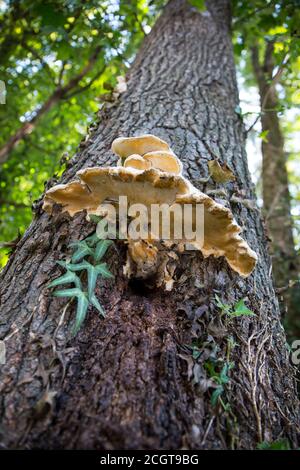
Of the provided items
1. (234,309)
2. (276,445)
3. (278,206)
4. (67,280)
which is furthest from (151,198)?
(278,206)

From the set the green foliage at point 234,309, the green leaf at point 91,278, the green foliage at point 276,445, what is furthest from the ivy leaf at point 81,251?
the green foliage at point 276,445

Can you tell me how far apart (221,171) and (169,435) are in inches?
63.5

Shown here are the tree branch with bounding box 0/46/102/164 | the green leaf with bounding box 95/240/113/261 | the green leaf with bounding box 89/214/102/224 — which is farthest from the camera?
the tree branch with bounding box 0/46/102/164

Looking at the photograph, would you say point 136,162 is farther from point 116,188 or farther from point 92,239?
point 92,239

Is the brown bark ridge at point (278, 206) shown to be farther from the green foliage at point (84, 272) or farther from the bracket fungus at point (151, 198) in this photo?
the green foliage at point (84, 272)

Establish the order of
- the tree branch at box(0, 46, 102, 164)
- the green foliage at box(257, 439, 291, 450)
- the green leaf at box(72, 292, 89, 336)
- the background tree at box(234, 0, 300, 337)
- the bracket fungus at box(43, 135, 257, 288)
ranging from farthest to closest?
the tree branch at box(0, 46, 102, 164) → the background tree at box(234, 0, 300, 337) → the bracket fungus at box(43, 135, 257, 288) → the green leaf at box(72, 292, 89, 336) → the green foliage at box(257, 439, 291, 450)

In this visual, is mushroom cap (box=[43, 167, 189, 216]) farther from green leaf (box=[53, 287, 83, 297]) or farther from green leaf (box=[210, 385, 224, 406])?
green leaf (box=[210, 385, 224, 406])

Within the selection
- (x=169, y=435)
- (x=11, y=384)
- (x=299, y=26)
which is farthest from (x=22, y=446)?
(x=299, y=26)

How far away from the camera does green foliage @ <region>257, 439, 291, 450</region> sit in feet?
4.62

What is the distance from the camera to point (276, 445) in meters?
1.41

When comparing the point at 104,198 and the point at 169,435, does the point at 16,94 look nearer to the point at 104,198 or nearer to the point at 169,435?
the point at 104,198

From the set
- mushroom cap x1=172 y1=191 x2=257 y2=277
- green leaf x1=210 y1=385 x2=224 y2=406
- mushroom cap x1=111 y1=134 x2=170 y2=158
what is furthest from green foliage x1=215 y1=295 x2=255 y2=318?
mushroom cap x1=111 y1=134 x2=170 y2=158

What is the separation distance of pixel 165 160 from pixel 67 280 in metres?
0.80

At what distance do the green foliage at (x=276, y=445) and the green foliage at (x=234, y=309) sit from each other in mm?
572
